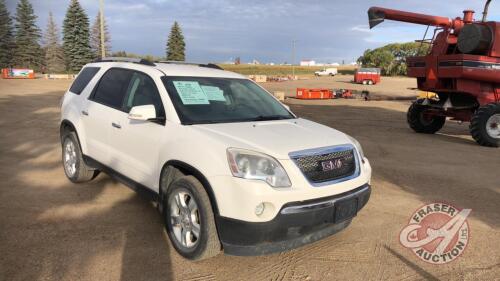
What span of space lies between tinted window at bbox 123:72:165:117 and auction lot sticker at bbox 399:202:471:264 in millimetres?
3019

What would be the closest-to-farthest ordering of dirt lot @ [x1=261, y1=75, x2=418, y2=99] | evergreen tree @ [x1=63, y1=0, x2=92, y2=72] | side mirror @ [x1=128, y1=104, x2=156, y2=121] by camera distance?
side mirror @ [x1=128, y1=104, x2=156, y2=121], dirt lot @ [x1=261, y1=75, x2=418, y2=99], evergreen tree @ [x1=63, y1=0, x2=92, y2=72]

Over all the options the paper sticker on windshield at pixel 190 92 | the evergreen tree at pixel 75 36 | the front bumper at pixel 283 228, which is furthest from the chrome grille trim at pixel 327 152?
the evergreen tree at pixel 75 36

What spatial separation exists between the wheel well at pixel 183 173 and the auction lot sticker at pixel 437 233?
221 cm

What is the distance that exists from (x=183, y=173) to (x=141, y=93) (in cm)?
125

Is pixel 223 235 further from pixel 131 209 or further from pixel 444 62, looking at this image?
pixel 444 62

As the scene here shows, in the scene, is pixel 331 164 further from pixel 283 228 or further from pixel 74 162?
pixel 74 162

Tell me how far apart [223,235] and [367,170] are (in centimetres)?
169

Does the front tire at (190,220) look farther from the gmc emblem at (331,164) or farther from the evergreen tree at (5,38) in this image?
the evergreen tree at (5,38)

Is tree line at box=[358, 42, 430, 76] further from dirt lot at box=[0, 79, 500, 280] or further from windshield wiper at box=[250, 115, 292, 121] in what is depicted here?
windshield wiper at box=[250, 115, 292, 121]

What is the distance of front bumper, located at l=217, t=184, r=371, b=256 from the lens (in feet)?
10.6

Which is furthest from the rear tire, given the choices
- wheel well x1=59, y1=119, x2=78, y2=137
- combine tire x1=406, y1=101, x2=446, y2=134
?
combine tire x1=406, y1=101, x2=446, y2=134

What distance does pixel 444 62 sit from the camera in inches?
414

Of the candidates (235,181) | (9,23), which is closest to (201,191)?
(235,181)

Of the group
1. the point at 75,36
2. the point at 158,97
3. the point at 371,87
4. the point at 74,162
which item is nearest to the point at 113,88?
the point at 158,97
